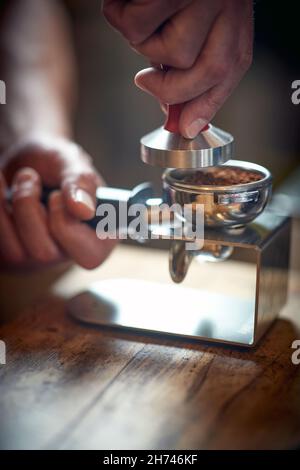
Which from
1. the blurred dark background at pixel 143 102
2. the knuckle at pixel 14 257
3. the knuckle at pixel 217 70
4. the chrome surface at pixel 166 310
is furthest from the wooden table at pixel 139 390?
the blurred dark background at pixel 143 102

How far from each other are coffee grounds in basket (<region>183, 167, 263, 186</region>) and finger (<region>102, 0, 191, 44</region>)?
224 millimetres

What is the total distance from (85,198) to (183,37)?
349 mm

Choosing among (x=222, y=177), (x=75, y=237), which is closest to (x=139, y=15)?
(x=222, y=177)

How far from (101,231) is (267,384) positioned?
1.15ft

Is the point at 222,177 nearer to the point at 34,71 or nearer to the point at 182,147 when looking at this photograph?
the point at 182,147

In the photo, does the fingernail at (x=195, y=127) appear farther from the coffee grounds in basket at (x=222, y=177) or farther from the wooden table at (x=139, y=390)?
the wooden table at (x=139, y=390)

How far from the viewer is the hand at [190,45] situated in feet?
2.17

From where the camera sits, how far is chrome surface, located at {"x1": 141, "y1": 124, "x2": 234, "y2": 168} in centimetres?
76

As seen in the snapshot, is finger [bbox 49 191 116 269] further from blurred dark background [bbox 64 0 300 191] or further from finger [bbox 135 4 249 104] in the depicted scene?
blurred dark background [bbox 64 0 300 191]

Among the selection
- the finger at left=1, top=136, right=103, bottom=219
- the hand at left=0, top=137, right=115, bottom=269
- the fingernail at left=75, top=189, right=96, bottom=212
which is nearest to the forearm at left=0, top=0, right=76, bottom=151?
the finger at left=1, top=136, right=103, bottom=219

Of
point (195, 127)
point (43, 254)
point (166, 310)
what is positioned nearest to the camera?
point (195, 127)

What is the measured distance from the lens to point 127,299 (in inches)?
37.7

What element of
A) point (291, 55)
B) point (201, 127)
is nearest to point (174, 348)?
point (201, 127)

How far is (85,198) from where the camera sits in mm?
948
